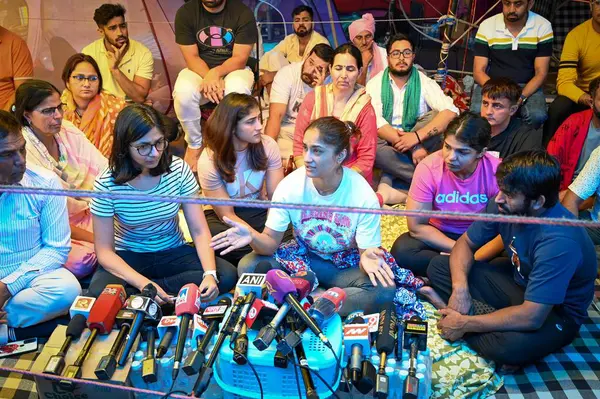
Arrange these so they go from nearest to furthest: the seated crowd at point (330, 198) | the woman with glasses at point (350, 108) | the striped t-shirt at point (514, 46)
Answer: the seated crowd at point (330, 198) < the woman with glasses at point (350, 108) < the striped t-shirt at point (514, 46)

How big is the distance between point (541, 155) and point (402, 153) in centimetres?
147

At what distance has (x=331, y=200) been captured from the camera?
2447mm

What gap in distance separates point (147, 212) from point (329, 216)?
73 centimetres

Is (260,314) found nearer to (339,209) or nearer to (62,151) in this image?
(339,209)

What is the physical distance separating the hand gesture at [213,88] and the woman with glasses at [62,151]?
0.93 meters

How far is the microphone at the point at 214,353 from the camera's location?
1.78 metres

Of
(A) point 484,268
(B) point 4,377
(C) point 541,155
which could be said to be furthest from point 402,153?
(B) point 4,377

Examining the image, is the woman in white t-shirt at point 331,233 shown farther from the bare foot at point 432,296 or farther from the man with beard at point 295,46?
the man with beard at point 295,46

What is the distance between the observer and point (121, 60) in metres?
3.98

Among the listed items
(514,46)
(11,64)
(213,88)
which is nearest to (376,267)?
(213,88)

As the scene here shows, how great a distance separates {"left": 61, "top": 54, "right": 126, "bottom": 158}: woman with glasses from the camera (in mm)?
3330

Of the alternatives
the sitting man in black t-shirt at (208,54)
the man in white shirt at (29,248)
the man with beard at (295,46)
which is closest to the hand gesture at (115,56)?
the sitting man in black t-shirt at (208,54)

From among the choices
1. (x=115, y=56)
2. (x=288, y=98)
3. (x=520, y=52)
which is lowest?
(x=288, y=98)

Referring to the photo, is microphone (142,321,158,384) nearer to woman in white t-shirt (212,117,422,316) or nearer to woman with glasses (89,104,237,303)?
woman with glasses (89,104,237,303)
